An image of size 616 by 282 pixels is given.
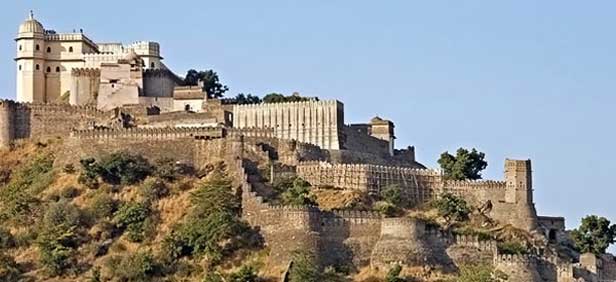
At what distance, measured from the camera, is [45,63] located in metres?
115

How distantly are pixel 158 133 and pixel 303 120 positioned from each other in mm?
6370

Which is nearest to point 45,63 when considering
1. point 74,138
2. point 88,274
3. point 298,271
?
point 74,138

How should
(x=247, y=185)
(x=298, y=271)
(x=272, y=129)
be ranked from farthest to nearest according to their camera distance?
(x=272, y=129), (x=247, y=185), (x=298, y=271)

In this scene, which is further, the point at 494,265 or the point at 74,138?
the point at 74,138

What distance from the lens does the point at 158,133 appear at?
107 m

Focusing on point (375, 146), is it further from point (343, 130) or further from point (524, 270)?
point (524, 270)

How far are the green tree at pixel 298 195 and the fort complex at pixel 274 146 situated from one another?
3.07 feet

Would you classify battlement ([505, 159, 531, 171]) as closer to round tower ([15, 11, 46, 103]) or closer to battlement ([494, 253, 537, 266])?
battlement ([494, 253, 537, 266])

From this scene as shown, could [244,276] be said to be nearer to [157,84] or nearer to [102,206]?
[102,206]

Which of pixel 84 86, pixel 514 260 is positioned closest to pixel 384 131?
pixel 84 86

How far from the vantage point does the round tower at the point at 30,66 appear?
11475cm

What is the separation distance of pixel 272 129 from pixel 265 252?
453 inches

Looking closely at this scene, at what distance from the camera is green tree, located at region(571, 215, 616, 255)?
106 meters

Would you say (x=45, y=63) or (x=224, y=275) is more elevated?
(x=45, y=63)
